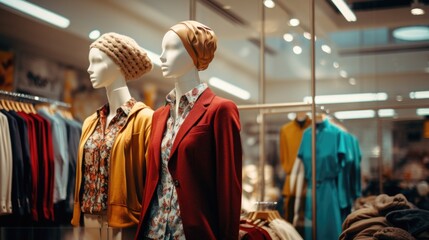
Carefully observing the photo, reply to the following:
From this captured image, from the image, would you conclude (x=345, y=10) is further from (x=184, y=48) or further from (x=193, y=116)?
(x=193, y=116)

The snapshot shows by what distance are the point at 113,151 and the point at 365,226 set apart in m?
1.53

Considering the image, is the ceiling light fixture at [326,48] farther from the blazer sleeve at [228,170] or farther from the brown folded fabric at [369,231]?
the blazer sleeve at [228,170]

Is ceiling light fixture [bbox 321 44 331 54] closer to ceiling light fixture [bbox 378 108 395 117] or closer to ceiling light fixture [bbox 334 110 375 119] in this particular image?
ceiling light fixture [bbox 334 110 375 119]

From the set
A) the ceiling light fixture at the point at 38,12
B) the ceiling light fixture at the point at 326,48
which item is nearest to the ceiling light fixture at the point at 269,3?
the ceiling light fixture at the point at 326,48

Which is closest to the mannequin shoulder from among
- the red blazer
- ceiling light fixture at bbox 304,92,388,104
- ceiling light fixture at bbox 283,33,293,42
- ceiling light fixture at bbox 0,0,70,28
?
the red blazer

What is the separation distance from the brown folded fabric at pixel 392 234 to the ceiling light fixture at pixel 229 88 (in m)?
2.09

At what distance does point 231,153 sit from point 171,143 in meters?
0.38

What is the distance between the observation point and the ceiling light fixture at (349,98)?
505cm

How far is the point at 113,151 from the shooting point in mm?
3885

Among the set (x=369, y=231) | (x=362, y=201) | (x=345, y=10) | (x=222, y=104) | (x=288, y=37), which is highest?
(x=345, y=10)

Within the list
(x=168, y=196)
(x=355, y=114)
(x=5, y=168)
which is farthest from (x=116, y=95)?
(x=355, y=114)

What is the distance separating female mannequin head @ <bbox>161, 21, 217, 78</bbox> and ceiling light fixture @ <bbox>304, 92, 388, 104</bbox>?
175 centimetres

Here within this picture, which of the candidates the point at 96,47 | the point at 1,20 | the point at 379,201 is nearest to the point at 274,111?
the point at 379,201

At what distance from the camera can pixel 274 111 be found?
18.5 ft
